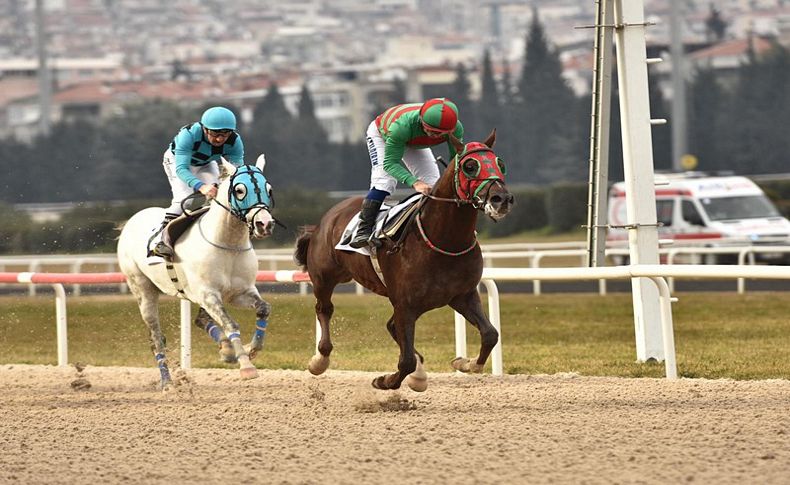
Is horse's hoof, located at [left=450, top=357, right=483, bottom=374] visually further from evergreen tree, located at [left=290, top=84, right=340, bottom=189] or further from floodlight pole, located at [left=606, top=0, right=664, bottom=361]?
evergreen tree, located at [left=290, top=84, right=340, bottom=189]

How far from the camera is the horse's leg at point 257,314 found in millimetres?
8688

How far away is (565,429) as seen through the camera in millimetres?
6676

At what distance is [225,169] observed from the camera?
880 cm

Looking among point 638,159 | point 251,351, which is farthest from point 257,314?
point 638,159

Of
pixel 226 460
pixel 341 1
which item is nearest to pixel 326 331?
pixel 226 460

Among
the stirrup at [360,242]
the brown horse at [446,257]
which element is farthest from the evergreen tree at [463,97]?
the brown horse at [446,257]

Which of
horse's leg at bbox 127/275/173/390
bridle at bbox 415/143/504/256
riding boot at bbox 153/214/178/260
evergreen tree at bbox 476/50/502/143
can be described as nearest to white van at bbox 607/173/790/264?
horse's leg at bbox 127/275/173/390

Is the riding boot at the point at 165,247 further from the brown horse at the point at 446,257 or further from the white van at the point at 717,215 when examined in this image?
the white van at the point at 717,215

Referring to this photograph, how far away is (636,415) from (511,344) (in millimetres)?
5522

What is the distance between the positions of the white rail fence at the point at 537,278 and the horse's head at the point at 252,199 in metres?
1.41

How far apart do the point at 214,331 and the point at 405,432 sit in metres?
2.48

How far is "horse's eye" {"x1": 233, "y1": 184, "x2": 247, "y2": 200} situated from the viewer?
830 cm

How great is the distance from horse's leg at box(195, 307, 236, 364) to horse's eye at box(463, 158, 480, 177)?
213cm

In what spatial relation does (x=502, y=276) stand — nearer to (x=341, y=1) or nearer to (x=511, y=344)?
(x=511, y=344)
